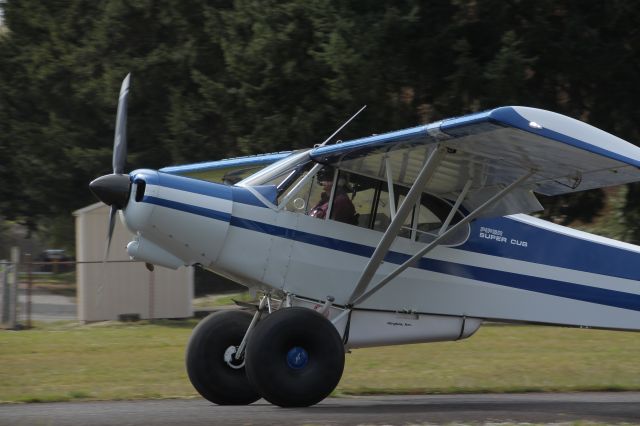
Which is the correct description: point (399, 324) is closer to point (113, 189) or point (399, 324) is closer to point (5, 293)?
point (113, 189)

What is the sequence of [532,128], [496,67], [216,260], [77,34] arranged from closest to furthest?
[532,128], [216,260], [496,67], [77,34]

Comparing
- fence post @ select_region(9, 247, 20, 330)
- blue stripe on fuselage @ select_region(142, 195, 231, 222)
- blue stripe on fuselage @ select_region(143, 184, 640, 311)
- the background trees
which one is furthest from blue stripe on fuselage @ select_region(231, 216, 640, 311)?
fence post @ select_region(9, 247, 20, 330)

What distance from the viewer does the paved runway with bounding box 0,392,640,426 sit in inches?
321

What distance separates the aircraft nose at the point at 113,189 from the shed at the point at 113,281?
36.9 feet

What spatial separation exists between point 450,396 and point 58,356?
21.2 ft

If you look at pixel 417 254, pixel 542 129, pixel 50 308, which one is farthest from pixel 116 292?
pixel 542 129

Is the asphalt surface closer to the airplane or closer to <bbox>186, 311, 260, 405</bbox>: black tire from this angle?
<bbox>186, 311, 260, 405</bbox>: black tire

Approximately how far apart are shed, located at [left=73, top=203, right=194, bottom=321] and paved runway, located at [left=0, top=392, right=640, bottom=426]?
35.4 ft

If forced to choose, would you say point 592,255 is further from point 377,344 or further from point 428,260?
point 377,344

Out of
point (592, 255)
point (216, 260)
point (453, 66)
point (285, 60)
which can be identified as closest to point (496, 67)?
point (453, 66)

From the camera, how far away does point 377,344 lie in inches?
391

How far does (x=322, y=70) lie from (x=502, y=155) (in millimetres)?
13539

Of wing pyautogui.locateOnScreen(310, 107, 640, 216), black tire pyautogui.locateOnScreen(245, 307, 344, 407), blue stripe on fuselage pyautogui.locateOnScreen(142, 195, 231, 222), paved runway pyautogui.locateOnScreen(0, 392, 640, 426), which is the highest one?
wing pyautogui.locateOnScreen(310, 107, 640, 216)

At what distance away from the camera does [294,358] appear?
8797 millimetres
